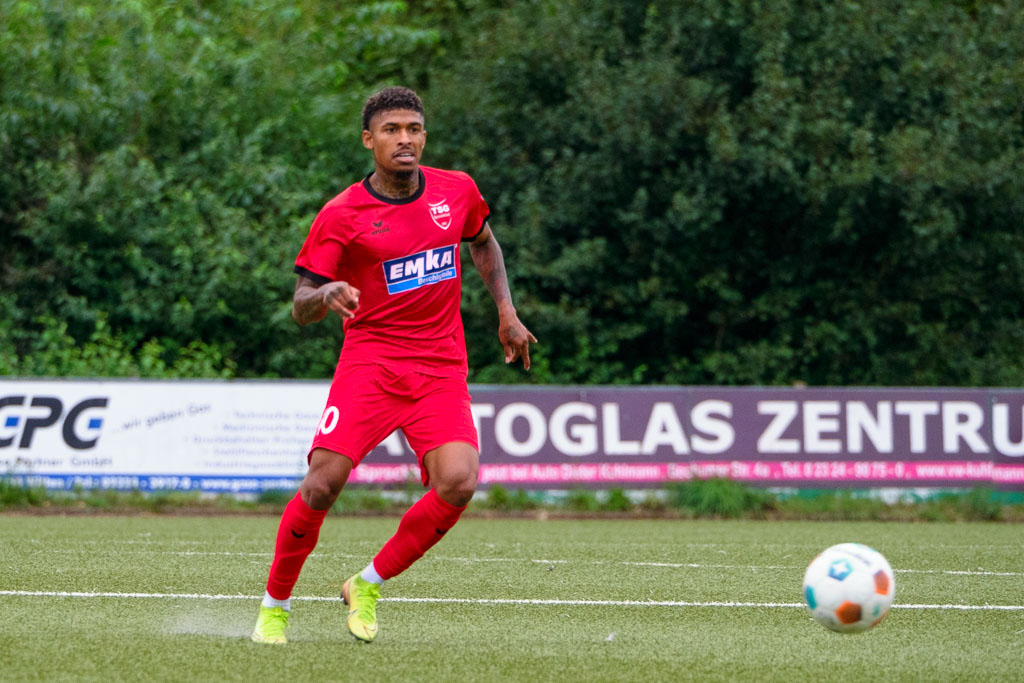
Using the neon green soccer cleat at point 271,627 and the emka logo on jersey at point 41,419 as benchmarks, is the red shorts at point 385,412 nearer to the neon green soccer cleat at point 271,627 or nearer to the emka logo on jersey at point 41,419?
the neon green soccer cleat at point 271,627

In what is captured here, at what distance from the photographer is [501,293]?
612 centimetres

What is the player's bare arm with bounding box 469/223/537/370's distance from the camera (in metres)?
5.89

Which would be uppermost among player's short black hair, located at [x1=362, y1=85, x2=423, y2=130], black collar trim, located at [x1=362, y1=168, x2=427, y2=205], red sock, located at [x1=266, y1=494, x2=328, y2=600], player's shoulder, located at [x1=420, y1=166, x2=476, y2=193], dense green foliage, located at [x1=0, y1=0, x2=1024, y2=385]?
dense green foliage, located at [x1=0, y1=0, x2=1024, y2=385]

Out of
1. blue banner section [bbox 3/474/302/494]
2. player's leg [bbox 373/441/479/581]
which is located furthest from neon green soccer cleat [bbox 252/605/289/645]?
blue banner section [bbox 3/474/302/494]

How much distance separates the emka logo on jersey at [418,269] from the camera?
5566mm

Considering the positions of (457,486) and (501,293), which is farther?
(501,293)

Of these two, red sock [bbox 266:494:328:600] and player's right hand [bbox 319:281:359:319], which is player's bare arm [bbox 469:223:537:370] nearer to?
player's right hand [bbox 319:281:359:319]

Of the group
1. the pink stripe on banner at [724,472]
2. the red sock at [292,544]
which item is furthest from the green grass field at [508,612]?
the pink stripe on banner at [724,472]

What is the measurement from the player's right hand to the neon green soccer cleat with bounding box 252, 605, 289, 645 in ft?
4.58

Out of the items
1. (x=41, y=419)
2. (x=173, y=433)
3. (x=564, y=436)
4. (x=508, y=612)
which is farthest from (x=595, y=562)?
(x=41, y=419)

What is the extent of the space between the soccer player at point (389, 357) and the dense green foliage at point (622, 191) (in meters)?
13.4

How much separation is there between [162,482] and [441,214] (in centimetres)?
905

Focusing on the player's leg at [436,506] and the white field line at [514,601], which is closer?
the player's leg at [436,506]

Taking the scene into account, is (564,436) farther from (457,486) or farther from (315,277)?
(315,277)
